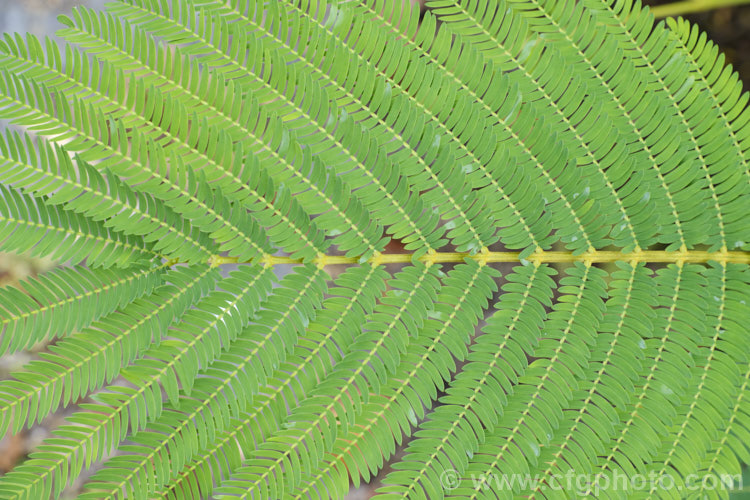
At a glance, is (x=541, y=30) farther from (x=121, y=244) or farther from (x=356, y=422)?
(x=121, y=244)

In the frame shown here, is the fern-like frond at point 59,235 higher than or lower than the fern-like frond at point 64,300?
higher

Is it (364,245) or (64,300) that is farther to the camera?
(364,245)

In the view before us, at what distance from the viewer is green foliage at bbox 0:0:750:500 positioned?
1.74m

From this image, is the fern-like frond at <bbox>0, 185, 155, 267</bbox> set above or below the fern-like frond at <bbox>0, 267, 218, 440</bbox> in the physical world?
above

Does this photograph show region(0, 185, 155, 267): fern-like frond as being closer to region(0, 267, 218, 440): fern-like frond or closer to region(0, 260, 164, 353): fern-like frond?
region(0, 260, 164, 353): fern-like frond

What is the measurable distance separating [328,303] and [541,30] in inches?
46.3

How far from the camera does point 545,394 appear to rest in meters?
1.86

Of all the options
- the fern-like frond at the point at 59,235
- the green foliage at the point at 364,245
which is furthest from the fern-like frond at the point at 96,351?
the fern-like frond at the point at 59,235

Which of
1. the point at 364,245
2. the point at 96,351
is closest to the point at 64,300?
the point at 96,351

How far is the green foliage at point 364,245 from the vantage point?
1.74 metres

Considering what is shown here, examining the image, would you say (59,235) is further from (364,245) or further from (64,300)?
(364,245)

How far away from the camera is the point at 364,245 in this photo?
1970 mm

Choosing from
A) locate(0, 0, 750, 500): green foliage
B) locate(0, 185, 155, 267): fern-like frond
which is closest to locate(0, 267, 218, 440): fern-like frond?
locate(0, 0, 750, 500): green foliage

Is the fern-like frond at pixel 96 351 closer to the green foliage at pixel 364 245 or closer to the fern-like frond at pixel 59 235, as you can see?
the green foliage at pixel 364 245
